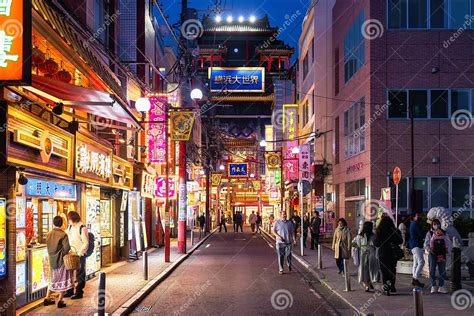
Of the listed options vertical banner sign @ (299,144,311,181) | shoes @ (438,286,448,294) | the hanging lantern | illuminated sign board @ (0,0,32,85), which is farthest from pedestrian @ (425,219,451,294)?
vertical banner sign @ (299,144,311,181)

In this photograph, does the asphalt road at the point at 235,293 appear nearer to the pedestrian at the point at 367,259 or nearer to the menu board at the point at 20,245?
the pedestrian at the point at 367,259

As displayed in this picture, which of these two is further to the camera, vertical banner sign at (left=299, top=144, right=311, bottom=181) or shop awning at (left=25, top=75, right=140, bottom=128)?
vertical banner sign at (left=299, top=144, right=311, bottom=181)

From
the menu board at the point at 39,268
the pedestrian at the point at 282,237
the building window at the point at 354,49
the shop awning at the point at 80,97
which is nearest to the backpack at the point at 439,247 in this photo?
the pedestrian at the point at 282,237

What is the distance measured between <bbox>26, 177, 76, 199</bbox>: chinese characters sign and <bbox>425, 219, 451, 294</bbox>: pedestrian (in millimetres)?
9227

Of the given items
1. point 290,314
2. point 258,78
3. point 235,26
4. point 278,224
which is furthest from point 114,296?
point 235,26

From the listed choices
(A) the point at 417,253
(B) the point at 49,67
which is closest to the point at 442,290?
(A) the point at 417,253

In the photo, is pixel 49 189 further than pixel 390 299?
Yes

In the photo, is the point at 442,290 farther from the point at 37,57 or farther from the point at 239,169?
the point at 239,169

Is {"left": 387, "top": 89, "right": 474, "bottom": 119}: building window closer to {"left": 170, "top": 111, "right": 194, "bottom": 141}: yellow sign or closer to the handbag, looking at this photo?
{"left": 170, "top": 111, "right": 194, "bottom": 141}: yellow sign

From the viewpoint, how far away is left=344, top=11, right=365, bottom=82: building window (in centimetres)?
3372

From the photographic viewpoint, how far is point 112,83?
21266mm

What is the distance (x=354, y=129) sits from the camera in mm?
35688

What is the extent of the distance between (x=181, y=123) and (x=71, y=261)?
1370cm

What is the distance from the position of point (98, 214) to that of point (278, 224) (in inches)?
227
